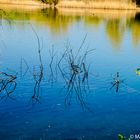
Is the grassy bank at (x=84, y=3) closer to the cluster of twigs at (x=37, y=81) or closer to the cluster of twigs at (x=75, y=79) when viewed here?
the cluster of twigs at (x=75, y=79)

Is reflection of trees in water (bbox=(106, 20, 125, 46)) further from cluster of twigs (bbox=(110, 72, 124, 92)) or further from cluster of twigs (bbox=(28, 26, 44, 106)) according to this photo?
cluster of twigs (bbox=(28, 26, 44, 106))

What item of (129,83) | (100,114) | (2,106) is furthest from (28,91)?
(129,83)

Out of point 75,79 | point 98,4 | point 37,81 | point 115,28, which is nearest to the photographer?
point 37,81

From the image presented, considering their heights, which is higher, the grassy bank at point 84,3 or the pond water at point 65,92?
the grassy bank at point 84,3

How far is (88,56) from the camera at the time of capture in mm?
14930

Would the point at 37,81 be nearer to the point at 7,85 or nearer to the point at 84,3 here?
the point at 7,85

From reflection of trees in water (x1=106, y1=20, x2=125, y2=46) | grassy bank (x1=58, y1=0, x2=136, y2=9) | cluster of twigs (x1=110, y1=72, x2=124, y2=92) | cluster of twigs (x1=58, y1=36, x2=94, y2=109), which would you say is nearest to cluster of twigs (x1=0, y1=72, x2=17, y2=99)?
cluster of twigs (x1=58, y1=36, x2=94, y2=109)

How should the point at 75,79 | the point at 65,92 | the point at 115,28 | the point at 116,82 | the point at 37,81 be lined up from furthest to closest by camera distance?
the point at 115,28 < the point at 75,79 < the point at 116,82 < the point at 37,81 < the point at 65,92

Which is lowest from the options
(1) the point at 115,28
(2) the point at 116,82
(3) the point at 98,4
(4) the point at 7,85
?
(1) the point at 115,28

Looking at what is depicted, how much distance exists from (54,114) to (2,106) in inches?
46.4

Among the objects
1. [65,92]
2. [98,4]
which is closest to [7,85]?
[65,92]

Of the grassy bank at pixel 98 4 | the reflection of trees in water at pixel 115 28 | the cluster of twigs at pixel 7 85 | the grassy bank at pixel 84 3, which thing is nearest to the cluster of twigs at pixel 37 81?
the cluster of twigs at pixel 7 85

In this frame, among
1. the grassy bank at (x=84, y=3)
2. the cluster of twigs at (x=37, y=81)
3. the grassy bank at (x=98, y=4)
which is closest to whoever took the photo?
the cluster of twigs at (x=37, y=81)

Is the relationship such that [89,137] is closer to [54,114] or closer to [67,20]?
[54,114]
